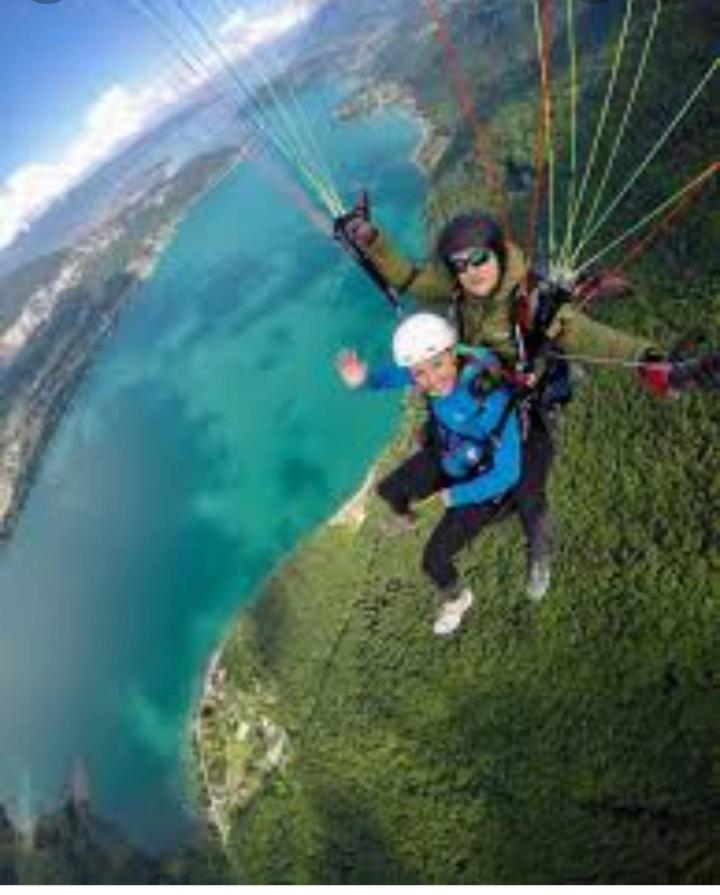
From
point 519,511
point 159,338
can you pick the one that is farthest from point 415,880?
point 159,338

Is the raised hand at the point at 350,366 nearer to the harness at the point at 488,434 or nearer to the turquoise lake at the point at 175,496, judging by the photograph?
the harness at the point at 488,434

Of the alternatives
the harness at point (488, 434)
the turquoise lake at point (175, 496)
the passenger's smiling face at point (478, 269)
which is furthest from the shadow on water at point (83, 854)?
the passenger's smiling face at point (478, 269)

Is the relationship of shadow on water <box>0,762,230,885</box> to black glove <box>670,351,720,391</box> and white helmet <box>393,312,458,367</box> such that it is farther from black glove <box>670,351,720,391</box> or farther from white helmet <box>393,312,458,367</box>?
black glove <box>670,351,720,391</box>

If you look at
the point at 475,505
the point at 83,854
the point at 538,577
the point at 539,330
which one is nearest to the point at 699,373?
the point at 539,330

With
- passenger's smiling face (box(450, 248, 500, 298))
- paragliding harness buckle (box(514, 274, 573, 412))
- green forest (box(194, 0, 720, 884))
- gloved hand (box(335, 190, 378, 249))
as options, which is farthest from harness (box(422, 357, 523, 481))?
green forest (box(194, 0, 720, 884))

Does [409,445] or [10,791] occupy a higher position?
[409,445]

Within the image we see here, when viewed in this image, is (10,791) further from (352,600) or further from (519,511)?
(519,511)

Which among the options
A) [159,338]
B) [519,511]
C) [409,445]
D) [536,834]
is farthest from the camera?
[159,338]
